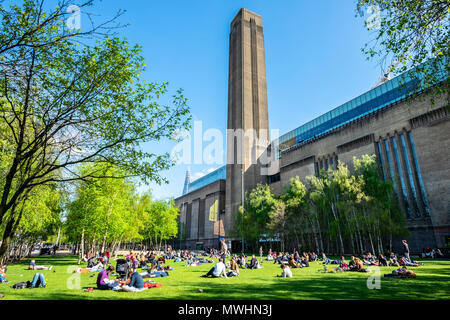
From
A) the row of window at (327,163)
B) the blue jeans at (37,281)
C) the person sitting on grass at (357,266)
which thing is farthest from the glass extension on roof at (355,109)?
the blue jeans at (37,281)

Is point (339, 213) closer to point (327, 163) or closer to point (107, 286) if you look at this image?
point (327, 163)

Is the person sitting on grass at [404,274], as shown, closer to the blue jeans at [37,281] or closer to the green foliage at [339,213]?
the blue jeans at [37,281]

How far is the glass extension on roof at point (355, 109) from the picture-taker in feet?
141

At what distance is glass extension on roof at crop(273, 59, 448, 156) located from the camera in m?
43.1

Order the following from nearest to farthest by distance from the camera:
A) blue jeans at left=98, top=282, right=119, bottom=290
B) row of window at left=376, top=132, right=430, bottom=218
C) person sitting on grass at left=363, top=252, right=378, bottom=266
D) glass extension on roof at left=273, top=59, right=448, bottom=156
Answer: blue jeans at left=98, top=282, right=119, bottom=290
person sitting on grass at left=363, top=252, right=378, bottom=266
row of window at left=376, top=132, right=430, bottom=218
glass extension on roof at left=273, top=59, right=448, bottom=156

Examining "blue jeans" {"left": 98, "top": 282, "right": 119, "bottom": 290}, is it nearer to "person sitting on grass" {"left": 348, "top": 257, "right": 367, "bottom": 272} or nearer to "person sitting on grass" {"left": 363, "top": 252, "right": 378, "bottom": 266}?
"person sitting on grass" {"left": 348, "top": 257, "right": 367, "bottom": 272}

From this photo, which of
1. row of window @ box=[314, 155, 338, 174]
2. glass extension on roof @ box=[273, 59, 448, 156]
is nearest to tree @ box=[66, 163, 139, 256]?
row of window @ box=[314, 155, 338, 174]

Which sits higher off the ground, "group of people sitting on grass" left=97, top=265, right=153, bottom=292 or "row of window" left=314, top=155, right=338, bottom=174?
"row of window" left=314, top=155, right=338, bottom=174

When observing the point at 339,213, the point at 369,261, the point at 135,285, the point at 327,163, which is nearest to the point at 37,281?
the point at 135,285

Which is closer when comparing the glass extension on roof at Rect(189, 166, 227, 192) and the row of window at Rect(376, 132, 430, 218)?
the row of window at Rect(376, 132, 430, 218)

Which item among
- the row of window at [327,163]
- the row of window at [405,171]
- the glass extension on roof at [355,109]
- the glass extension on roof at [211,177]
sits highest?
the glass extension on roof at [355,109]

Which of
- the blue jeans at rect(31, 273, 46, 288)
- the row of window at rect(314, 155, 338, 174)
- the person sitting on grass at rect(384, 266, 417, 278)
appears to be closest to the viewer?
the blue jeans at rect(31, 273, 46, 288)

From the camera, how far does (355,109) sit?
166 ft
